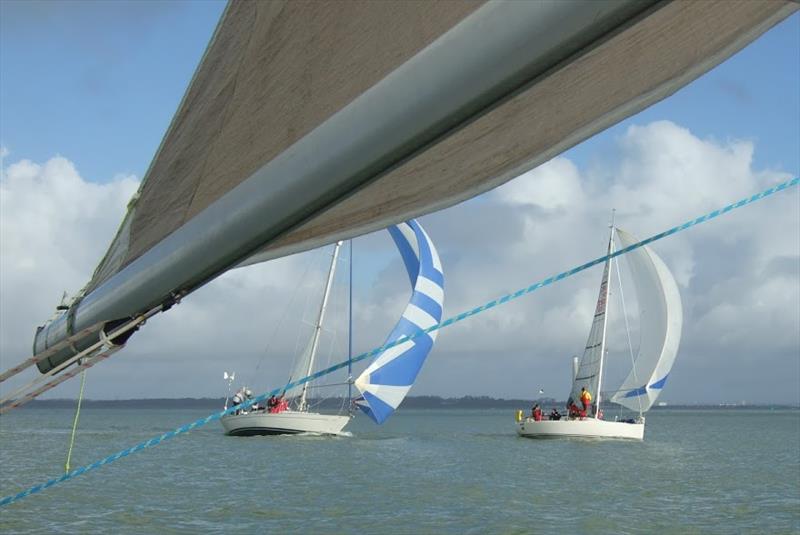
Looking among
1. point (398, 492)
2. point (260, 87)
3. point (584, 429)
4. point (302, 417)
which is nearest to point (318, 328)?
point (302, 417)

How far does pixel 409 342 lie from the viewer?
35.7 metres

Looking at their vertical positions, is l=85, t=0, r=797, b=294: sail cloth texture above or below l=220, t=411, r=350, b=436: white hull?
above

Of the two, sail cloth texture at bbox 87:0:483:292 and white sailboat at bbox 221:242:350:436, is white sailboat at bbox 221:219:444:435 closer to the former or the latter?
white sailboat at bbox 221:242:350:436

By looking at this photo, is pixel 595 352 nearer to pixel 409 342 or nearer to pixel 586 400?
pixel 586 400

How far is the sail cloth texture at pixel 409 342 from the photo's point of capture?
3556cm

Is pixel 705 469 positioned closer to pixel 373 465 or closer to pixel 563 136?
pixel 373 465

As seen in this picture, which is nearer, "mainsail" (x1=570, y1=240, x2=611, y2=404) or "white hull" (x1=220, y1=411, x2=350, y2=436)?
"white hull" (x1=220, y1=411, x2=350, y2=436)

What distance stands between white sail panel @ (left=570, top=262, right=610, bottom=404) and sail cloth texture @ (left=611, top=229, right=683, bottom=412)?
2157 millimetres

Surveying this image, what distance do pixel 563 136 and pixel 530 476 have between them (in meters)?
24.1

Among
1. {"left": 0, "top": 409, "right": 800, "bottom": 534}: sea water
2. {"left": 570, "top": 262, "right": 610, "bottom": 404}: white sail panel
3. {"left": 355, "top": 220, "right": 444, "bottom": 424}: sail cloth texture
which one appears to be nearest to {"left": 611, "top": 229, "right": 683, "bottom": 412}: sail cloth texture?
{"left": 570, "top": 262, "right": 610, "bottom": 404}: white sail panel

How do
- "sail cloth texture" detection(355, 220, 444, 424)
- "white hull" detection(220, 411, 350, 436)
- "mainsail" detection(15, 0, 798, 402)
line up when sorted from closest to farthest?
"mainsail" detection(15, 0, 798, 402) < "sail cloth texture" detection(355, 220, 444, 424) < "white hull" detection(220, 411, 350, 436)

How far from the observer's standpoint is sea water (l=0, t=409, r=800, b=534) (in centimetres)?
1573

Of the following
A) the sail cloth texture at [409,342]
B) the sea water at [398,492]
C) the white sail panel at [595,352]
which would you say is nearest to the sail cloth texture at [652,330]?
the white sail panel at [595,352]

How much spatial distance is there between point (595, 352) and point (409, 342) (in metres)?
11.0
